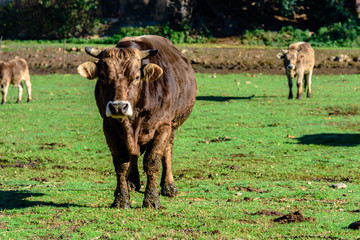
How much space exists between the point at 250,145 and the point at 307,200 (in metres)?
4.80

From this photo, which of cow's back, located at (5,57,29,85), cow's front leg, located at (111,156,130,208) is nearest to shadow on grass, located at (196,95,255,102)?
cow's back, located at (5,57,29,85)

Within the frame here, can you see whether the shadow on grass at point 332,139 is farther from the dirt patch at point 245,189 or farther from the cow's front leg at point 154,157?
the cow's front leg at point 154,157

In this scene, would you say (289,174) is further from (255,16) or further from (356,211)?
(255,16)

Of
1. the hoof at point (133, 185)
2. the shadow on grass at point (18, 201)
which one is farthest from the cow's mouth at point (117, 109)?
the hoof at point (133, 185)

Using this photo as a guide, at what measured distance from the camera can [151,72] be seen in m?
7.26

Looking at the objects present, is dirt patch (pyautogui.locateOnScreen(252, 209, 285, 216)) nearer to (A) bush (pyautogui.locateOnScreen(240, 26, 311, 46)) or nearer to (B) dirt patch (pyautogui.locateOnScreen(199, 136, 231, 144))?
(B) dirt patch (pyautogui.locateOnScreen(199, 136, 231, 144))

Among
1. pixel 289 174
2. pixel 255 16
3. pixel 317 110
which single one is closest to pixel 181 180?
pixel 289 174

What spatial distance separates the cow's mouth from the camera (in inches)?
262

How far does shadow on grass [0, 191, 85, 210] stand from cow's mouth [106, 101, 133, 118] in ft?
5.59

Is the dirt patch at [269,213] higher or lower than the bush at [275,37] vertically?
lower

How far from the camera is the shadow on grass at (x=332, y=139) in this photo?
12.7m

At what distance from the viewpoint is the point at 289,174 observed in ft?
33.1

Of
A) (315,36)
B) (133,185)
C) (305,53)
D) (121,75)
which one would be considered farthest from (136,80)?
(315,36)

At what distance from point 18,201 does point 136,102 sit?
2.24 m
